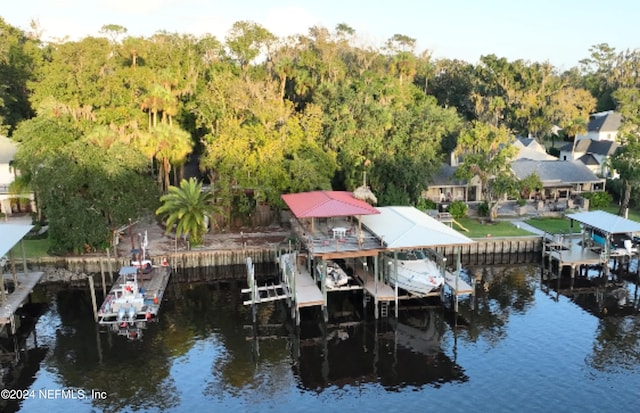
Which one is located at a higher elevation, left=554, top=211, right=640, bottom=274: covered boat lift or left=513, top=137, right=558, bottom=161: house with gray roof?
left=513, top=137, right=558, bottom=161: house with gray roof

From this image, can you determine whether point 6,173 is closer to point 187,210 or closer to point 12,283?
point 12,283

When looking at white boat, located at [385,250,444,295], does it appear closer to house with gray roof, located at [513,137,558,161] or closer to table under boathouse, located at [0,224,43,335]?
table under boathouse, located at [0,224,43,335]

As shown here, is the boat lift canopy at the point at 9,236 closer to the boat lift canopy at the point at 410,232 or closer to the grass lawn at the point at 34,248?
the grass lawn at the point at 34,248

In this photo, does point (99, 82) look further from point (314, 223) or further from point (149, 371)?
point (149, 371)

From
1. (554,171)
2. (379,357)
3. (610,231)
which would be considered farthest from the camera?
(554,171)

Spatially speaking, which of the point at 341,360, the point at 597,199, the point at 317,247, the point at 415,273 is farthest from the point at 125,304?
the point at 597,199

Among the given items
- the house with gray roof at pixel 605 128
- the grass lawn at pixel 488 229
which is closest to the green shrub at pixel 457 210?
the grass lawn at pixel 488 229

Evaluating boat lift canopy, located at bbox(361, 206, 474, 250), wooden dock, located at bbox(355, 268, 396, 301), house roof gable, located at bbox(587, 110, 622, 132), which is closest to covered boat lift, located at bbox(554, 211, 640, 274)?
boat lift canopy, located at bbox(361, 206, 474, 250)
